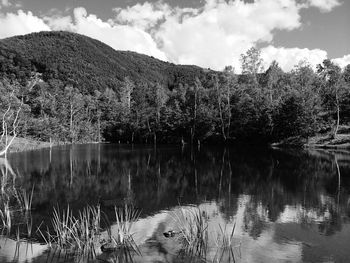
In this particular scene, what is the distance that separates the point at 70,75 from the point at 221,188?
16018cm

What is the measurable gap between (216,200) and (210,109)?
68.6m

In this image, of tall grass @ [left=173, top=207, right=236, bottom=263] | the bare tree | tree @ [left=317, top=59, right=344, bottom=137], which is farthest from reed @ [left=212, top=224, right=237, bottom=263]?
tree @ [left=317, top=59, right=344, bottom=137]

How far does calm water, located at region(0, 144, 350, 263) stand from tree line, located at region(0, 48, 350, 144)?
26422 millimetres

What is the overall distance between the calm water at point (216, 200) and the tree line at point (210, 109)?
26.4 meters

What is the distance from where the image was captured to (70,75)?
586 ft

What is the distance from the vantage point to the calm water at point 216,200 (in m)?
15.9

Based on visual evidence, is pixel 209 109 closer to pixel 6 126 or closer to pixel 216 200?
pixel 6 126

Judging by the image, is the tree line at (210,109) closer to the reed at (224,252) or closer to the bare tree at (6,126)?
the bare tree at (6,126)

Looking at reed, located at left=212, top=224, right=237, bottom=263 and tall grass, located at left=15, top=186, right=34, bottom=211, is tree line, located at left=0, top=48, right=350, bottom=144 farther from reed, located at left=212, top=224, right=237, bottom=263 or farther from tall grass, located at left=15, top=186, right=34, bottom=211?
reed, located at left=212, top=224, right=237, bottom=263

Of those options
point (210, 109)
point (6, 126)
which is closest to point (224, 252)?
point (6, 126)

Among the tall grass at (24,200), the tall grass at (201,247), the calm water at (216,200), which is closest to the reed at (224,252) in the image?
the tall grass at (201,247)

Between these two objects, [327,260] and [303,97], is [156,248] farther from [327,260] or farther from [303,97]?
[303,97]

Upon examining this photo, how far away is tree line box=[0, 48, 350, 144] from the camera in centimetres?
7269

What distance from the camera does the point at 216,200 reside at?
86.4 ft
